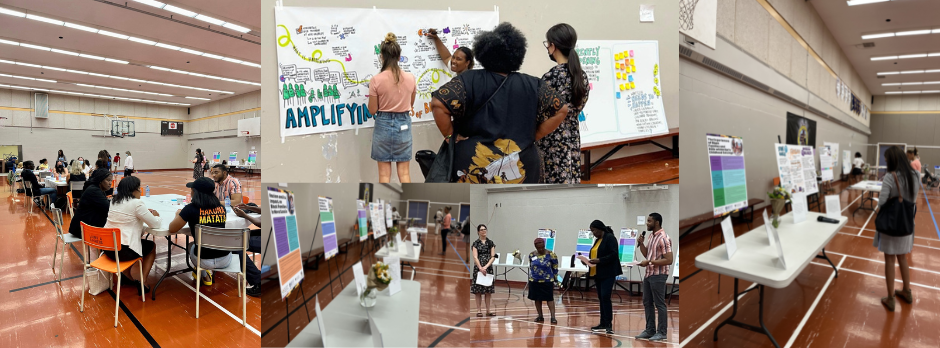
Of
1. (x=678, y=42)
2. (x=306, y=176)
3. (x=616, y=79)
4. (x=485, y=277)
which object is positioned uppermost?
(x=678, y=42)

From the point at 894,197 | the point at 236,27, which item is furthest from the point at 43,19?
the point at 894,197

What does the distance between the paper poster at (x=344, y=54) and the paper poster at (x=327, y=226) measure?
52.5 inches

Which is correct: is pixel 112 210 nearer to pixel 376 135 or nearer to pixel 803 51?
pixel 376 135

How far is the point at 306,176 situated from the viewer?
2230 millimetres

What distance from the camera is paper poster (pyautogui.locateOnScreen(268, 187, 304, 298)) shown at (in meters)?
0.99

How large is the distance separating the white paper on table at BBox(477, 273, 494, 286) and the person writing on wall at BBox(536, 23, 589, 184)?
946mm

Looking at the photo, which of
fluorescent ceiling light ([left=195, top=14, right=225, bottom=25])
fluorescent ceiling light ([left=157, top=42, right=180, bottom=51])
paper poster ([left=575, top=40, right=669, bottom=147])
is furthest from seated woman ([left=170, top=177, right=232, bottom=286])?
fluorescent ceiling light ([left=157, top=42, right=180, bottom=51])

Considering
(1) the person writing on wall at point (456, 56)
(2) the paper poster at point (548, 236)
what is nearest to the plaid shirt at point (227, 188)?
(1) the person writing on wall at point (456, 56)

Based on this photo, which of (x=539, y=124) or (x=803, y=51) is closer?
(x=539, y=124)

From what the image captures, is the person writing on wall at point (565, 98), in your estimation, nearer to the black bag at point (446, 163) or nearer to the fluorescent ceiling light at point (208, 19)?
the black bag at point (446, 163)

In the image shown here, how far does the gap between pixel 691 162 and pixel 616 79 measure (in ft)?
2.46

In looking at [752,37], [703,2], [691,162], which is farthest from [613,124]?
[752,37]

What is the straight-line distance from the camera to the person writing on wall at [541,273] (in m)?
1.17

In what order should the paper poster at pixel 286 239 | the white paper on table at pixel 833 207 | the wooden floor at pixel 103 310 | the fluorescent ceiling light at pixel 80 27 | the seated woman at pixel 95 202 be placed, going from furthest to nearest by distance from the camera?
the fluorescent ceiling light at pixel 80 27, the seated woman at pixel 95 202, the white paper on table at pixel 833 207, the wooden floor at pixel 103 310, the paper poster at pixel 286 239
